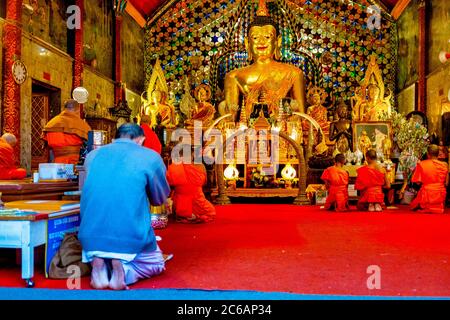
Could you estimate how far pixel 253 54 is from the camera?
11.7m

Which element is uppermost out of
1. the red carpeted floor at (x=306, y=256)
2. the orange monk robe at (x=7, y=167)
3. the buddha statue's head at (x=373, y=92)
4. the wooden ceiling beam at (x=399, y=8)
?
the wooden ceiling beam at (x=399, y=8)

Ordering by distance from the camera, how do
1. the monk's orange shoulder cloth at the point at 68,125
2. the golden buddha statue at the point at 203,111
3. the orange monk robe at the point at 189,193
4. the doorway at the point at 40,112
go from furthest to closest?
the golden buddha statue at the point at 203,111
the doorway at the point at 40,112
the orange monk robe at the point at 189,193
the monk's orange shoulder cloth at the point at 68,125

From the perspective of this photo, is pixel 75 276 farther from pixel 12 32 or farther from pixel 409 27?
pixel 409 27

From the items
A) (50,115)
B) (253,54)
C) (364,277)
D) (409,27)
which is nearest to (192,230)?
(364,277)

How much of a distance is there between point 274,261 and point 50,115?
640cm

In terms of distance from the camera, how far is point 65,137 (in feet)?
15.1

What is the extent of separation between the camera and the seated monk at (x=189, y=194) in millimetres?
5715

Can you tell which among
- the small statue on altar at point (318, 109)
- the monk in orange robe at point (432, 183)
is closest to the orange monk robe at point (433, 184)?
the monk in orange robe at point (432, 183)

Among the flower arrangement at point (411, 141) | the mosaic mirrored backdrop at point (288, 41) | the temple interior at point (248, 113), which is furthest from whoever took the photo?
the mosaic mirrored backdrop at point (288, 41)

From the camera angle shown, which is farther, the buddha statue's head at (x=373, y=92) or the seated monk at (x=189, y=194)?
the buddha statue's head at (x=373, y=92)

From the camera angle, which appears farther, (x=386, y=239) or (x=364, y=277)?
(x=386, y=239)

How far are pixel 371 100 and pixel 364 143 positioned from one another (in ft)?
4.99

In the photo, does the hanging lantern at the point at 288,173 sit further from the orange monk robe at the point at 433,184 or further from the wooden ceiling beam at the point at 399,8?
the wooden ceiling beam at the point at 399,8

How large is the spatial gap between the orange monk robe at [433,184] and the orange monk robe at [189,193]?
10.4 feet
